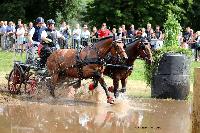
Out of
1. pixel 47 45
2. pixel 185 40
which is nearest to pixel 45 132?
pixel 47 45

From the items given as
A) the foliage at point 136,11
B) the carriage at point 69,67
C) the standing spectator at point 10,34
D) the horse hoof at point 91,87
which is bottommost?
the horse hoof at point 91,87

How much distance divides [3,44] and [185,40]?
9681 millimetres

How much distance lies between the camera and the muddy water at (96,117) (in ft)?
35.3

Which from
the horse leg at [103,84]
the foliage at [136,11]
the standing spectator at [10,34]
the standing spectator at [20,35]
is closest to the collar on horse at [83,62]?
the horse leg at [103,84]

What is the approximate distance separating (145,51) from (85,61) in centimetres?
208

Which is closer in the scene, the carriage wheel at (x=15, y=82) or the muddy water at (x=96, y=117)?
the muddy water at (x=96, y=117)

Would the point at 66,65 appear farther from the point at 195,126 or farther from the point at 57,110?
the point at 195,126

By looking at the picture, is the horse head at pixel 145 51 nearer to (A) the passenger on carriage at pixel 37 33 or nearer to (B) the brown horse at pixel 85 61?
(B) the brown horse at pixel 85 61

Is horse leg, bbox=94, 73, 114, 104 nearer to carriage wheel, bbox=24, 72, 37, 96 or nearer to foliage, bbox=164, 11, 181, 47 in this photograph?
carriage wheel, bbox=24, 72, 37, 96

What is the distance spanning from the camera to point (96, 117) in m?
12.4

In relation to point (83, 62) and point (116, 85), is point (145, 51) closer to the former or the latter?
point (116, 85)

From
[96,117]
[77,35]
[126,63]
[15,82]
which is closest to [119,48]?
[126,63]

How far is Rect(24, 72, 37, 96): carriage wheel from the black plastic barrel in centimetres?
351

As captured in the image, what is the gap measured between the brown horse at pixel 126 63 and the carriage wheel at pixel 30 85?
1702 mm
